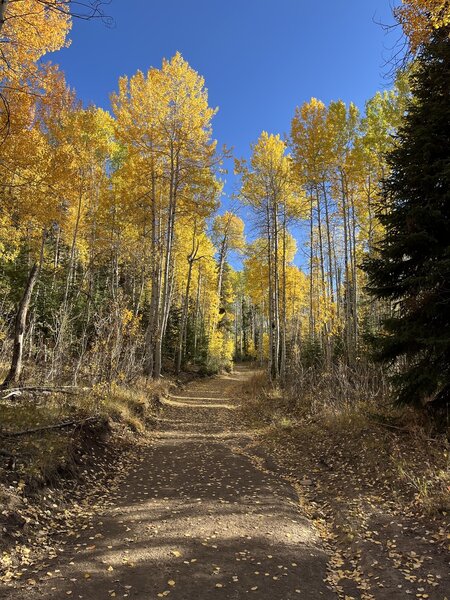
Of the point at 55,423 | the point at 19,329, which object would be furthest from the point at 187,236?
the point at 55,423

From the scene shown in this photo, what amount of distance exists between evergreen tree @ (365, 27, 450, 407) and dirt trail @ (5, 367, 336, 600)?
2756 millimetres

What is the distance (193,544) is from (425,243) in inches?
208

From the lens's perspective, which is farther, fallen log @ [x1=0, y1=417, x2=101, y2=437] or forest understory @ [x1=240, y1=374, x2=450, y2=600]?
fallen log @ [x1=0, y1=417, x2=101, y2=437]

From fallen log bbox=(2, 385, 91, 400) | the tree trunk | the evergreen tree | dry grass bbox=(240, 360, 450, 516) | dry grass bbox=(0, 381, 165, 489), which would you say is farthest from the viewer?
the tree trunk

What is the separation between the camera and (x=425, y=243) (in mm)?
6242

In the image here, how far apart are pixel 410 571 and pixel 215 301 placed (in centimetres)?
2458

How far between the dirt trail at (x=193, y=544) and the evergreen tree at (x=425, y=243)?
276cm

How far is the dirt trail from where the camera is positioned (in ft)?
10.9

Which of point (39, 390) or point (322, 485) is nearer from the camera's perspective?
point (322, 485)

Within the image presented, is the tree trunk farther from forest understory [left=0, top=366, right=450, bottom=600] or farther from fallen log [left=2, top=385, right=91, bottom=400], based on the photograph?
forest understory [left=0, top=366, right=450, bottom=600]

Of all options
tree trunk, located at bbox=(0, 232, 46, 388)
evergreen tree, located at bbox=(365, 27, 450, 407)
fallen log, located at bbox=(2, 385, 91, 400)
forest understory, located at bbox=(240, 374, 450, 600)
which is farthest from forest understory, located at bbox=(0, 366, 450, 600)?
evergreen tree, located at bbox=(365, 27, 450, 407)

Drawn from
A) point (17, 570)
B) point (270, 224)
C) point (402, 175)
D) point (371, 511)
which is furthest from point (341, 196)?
point (17, 570)

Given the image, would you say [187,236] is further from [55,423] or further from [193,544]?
[193,544]

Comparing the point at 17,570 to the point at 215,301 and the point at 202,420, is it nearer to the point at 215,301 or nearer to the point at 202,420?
the point at 202,420
